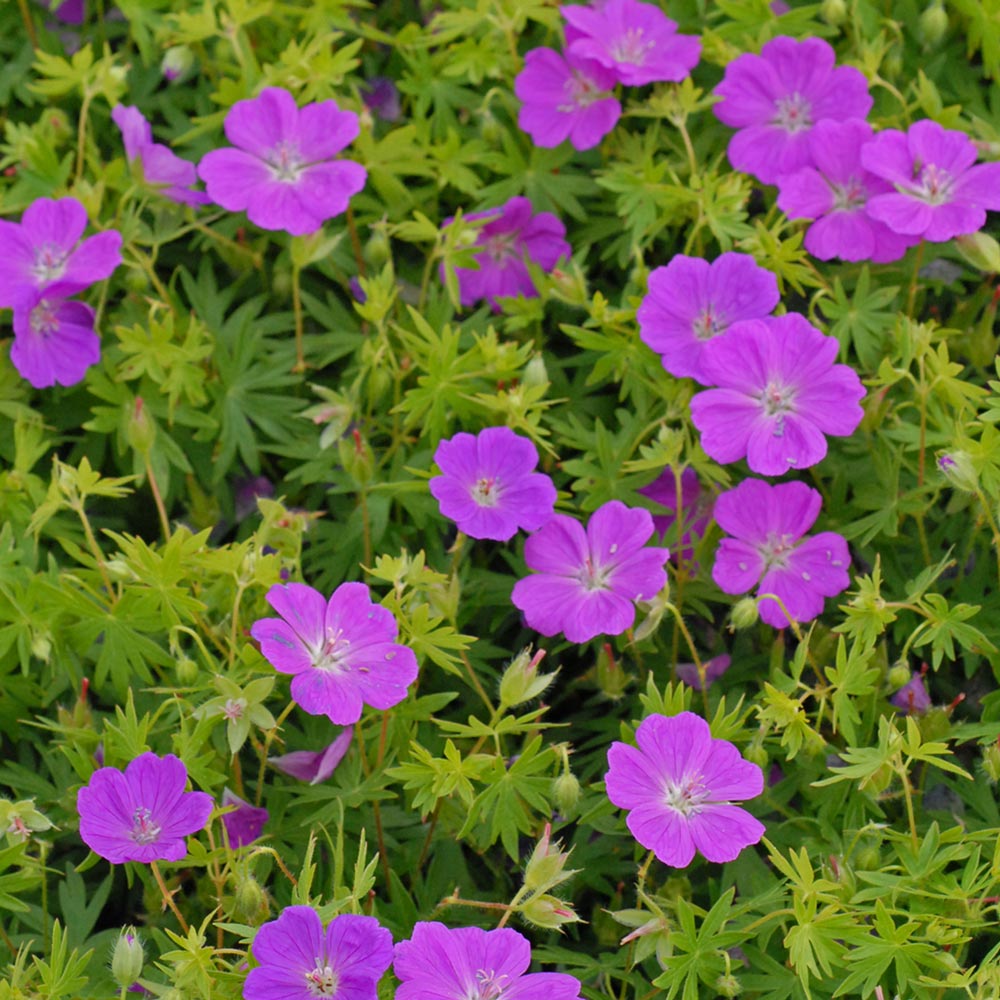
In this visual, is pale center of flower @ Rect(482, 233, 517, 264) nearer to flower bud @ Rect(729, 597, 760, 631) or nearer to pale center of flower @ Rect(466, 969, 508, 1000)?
flower bud @ Rect(729, 597, 760, 631)

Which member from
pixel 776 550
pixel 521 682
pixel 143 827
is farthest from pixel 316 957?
pixel 776 550

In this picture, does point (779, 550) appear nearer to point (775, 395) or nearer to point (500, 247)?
point (775, 395)

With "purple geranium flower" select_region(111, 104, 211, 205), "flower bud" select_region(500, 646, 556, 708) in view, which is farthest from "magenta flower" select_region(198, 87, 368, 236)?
"flower bud" select_region(500, 646, 556, 708)

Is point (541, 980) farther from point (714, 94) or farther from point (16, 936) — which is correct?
point (714, 94)

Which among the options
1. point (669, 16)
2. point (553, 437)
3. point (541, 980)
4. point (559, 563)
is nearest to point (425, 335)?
point (553, 437)

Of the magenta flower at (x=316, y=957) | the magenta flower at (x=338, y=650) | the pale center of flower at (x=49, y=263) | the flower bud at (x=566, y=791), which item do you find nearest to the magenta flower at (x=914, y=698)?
the flower bud at (x=566, y=791)

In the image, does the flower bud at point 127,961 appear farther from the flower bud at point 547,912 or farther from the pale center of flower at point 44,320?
the pale center of flower at point 44,320

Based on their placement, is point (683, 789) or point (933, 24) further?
point (933, 24)
